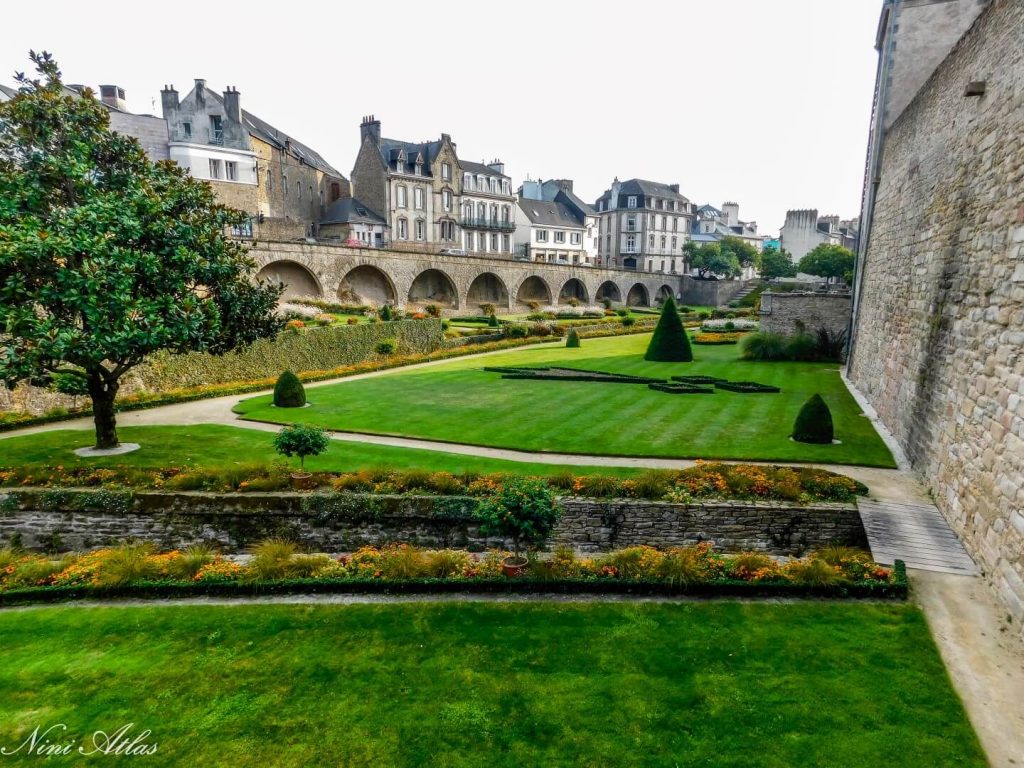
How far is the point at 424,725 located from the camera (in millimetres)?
7074

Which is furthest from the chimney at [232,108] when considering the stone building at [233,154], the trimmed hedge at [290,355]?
the trimmed hedge at [290,355]

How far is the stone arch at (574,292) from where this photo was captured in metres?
69.4

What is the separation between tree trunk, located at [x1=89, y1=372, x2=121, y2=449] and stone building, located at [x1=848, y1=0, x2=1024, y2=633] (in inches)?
782

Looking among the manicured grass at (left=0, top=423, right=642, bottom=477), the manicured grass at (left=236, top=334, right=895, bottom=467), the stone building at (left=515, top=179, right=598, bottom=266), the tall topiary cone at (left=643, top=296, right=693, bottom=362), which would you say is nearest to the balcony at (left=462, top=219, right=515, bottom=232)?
the stone building at (left=515, top=179, right=598, bottom=266)

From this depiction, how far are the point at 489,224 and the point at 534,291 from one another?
→ 948 centimetres

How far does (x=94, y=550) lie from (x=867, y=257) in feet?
89.2

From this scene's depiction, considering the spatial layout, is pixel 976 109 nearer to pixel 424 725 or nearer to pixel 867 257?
pixel 867 257

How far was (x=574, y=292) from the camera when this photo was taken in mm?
71625

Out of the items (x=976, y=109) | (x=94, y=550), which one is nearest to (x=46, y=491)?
(x=94, y=550)

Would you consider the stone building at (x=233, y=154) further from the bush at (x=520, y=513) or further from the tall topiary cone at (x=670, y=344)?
the bush at (x=520, y=513)

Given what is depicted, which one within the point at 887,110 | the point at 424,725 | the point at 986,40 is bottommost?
the point at 424,725

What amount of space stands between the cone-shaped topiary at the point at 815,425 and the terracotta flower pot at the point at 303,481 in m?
13.4

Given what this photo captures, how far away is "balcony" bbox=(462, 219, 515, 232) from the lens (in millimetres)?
67562

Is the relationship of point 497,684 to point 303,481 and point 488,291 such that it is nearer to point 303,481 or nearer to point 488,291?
point 303,481
